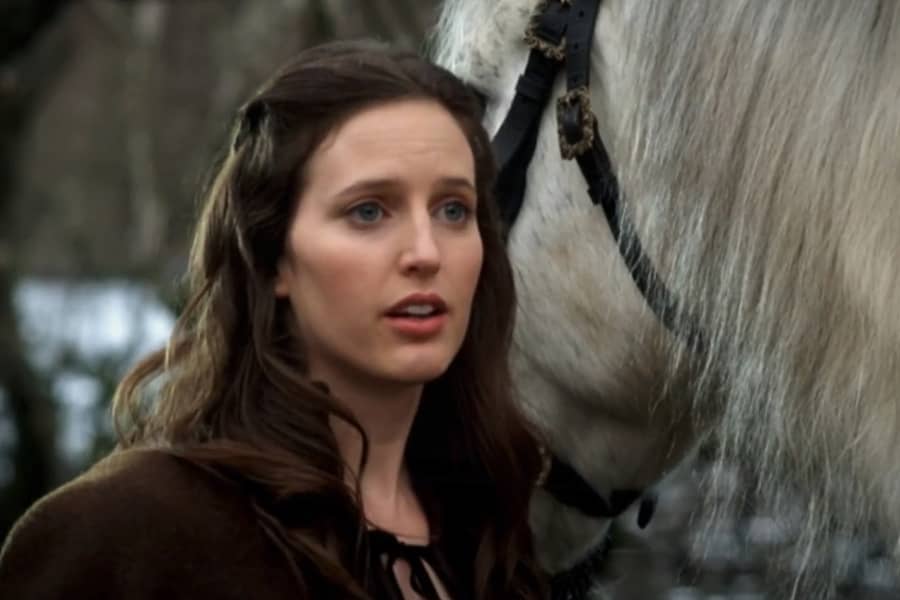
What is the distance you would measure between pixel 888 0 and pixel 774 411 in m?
0.46

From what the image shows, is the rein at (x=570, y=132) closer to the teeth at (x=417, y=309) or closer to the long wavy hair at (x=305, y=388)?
the long wavy hair at (x=305, y=388)

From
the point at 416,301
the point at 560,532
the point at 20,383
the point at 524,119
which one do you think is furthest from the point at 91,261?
the point at 416,301

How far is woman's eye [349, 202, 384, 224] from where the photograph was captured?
2.06m

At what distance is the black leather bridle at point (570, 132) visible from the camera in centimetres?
243

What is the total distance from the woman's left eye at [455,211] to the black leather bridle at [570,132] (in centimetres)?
35

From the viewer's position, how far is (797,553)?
97.7 inches

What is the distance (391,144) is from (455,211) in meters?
0.10

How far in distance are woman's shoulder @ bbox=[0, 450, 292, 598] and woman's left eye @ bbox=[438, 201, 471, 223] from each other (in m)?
0.35

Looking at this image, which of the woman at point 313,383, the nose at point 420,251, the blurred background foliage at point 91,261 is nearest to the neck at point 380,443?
the woman at point 313,383

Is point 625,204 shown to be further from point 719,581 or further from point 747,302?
point 719,581

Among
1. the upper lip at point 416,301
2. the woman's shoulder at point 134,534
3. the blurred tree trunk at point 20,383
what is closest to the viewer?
the woman's shoulder at point 134,534

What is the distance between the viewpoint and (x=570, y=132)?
2.47m

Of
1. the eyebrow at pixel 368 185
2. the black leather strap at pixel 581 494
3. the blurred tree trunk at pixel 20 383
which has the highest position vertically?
the eyebrow at pixel 368 185

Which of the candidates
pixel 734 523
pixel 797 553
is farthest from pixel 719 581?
pixel 797 553
